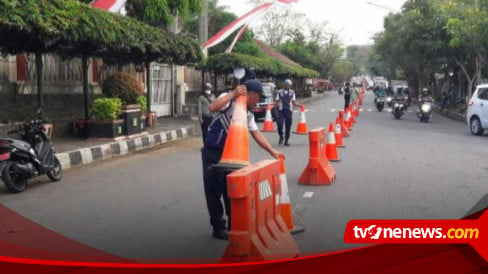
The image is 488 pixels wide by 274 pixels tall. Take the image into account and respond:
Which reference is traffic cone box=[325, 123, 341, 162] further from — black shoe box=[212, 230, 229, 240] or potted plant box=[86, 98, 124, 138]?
black shoe box=[212, 230, 229, 240]

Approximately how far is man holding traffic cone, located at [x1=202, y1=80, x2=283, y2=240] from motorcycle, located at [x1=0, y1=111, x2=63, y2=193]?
11.7ft

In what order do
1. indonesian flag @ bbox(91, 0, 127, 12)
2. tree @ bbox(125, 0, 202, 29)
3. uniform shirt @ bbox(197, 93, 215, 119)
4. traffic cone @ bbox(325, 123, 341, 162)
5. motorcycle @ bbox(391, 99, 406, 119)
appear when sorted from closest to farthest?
traffic cone @ bbox(325, 123, 341, 162)
uniform shirt @ bbox(197, 93, 215, 119)
indonesian flag @ bbox(91, 0, 127, 12)
tree @ bbox(125, 0, 202, 29)
motorcycle @ bbox(391, 99, 406, 119)

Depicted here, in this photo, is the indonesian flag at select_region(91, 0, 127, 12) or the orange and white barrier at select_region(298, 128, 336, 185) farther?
the indonesian flag at select_region(91, 0, 127, 12)

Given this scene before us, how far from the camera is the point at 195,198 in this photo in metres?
7.25

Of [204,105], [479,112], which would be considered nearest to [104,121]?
[204,105]

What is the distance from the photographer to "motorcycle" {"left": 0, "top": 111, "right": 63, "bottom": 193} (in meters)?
7.57

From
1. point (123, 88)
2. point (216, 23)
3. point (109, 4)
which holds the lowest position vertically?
point (123, 88)

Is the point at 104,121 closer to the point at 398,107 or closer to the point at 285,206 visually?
the point at 285,206

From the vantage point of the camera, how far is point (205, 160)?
17.5 feet

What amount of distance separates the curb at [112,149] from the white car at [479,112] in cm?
876

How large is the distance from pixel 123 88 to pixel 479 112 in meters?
10.3

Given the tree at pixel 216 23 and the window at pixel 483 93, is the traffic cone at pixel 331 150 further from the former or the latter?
the tree at pixel 216 23

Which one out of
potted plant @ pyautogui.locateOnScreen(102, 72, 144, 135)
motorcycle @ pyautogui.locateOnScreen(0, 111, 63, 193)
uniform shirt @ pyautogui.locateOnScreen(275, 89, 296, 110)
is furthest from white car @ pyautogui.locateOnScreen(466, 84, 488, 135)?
motorcycle @ pyautogui.locateOnScreen(0, 111, 63, 193)

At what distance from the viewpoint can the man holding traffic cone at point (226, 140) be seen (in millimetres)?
4773
